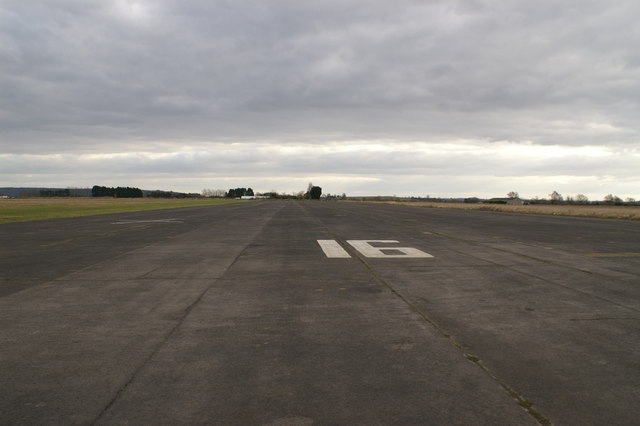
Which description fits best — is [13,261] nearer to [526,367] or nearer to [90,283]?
[90,283]

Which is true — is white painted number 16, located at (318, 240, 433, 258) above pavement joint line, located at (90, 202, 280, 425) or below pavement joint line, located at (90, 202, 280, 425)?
above

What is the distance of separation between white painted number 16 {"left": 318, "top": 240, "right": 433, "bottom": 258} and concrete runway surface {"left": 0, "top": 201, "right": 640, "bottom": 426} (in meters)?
2.01

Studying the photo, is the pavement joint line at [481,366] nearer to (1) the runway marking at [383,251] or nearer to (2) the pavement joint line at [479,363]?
(2) the pavement joint line at [479,363]

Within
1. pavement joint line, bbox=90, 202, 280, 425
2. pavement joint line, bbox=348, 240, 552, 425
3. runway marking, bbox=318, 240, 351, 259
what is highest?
runway marking, bbox=318, 240, 351, 259

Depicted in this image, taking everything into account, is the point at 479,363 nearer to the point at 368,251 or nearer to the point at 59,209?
the point at 368,251

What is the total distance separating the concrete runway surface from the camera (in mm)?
2998

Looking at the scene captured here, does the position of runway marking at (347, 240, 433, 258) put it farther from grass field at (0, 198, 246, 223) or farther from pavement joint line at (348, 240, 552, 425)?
grass field at (0, 198, 246, 223)

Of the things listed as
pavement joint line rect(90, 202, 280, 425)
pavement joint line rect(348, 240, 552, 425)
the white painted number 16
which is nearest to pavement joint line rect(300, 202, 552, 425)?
pavement joint line rect(348, 240, 552, 425)

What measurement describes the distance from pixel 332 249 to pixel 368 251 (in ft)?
3.76

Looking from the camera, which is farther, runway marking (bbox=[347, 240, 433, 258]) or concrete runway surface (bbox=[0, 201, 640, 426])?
runway marking (bbox=[347, 240, 433, 258])

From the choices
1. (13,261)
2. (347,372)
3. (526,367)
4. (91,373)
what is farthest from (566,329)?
(13,261)

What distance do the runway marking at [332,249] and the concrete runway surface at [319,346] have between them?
6.48ft

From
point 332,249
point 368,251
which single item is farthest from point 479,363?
point 332,249

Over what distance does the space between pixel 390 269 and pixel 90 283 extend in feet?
20.2
